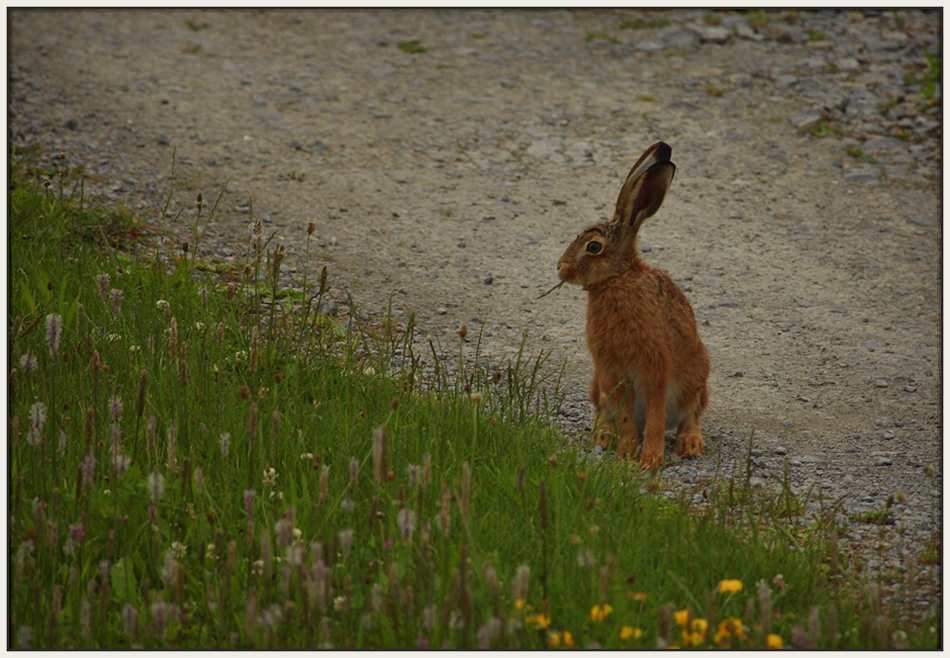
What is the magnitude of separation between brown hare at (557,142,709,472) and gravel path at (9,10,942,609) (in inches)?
14.9

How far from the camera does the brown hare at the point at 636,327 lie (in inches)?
193

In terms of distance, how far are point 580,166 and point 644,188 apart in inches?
187

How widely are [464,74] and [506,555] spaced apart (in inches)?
342

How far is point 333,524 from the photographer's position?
3244 millimetres

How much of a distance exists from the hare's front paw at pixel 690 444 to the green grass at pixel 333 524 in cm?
44

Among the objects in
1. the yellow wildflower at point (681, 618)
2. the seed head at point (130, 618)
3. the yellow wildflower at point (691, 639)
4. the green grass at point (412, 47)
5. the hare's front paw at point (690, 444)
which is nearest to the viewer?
the seed head at point (130, 618)

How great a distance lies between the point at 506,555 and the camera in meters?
3.56

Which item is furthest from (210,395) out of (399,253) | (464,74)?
(464,74)

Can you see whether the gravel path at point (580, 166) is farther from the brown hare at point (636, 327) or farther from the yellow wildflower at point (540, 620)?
the yellow wildflower at point (540, 620)

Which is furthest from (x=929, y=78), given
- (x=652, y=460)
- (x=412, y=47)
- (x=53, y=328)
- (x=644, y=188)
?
(x=53, y=328)

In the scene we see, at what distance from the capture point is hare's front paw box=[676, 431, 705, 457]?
17.1 feet

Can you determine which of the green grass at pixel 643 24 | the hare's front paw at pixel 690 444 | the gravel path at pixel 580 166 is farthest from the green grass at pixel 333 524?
the green grass at pixel 643 24

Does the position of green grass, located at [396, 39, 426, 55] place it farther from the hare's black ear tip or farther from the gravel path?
the hare's black ear tip

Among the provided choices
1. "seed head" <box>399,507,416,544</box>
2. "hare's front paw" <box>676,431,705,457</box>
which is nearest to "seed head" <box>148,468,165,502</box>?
"seed head" <box>399,507,416,544</box>
